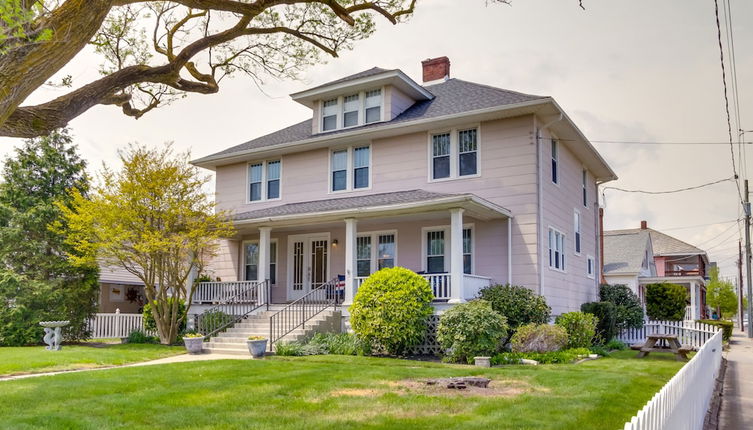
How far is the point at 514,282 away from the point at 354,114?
7.94 metres

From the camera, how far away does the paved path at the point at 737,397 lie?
8.71m

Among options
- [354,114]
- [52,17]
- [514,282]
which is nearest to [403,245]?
[514,282]

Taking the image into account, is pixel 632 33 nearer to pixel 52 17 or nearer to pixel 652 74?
pixel 652 74

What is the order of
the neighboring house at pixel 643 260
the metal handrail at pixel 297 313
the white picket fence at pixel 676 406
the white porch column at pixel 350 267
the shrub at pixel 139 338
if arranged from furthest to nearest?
the neighboring house at pixel 643 260 → the shrub at pixel 139 338 → the white porch column at pixel 350 267 → the metal handrail at pixel 297 313 → the white picket fence at pixel 676 406

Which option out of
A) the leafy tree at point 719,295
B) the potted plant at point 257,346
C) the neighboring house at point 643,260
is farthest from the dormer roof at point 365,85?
the leafy tree at point 719,295

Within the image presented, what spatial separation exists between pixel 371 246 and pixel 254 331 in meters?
4.64

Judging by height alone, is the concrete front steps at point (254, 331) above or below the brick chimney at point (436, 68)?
→ below

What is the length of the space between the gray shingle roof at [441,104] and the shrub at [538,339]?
617 centimetres

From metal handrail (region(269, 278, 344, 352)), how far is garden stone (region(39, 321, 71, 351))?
228 inches

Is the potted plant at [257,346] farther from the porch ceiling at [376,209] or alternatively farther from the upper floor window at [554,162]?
the upper floor window at [554,162]

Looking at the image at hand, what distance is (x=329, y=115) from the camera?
22.3 m

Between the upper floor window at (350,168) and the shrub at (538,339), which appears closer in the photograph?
the shrub at (538,339)

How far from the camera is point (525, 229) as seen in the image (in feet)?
58.5

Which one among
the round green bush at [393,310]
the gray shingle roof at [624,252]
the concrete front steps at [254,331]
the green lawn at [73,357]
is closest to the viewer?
the green lawn at [73,357]
